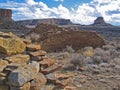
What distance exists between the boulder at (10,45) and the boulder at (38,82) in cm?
117

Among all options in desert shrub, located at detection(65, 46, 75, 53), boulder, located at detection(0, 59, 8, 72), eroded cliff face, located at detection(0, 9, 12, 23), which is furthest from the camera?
eroded cliff face, located at detection(0, 9, 12, 23)

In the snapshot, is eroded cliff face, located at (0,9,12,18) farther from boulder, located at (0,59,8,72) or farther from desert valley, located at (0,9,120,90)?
boulder, located at (0,59,8,72)

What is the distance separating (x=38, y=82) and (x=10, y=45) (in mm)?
1617

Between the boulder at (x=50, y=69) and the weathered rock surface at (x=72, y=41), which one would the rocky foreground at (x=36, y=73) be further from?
the weathered rock surface at (x=72, y=41)

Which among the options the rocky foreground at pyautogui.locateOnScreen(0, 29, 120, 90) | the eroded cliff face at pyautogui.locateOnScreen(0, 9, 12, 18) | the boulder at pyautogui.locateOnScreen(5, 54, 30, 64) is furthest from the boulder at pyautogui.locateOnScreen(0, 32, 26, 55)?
the eroded cliff face at pyautogui.locateOnScreen(0, 9, 12, 18)

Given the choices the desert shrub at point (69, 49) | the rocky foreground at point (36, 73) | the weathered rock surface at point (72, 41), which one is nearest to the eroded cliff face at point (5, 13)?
the weathered rock surface at point (72, 41)

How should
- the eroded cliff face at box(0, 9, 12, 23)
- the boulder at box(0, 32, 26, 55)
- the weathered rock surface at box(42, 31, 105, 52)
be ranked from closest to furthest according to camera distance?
the boulder at box(0, 32, 26, 55), the weathered rock surface at box(42, 31, 105, 52), the eroded cliff face at box(0, 9, 12, 23)

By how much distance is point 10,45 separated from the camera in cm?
1048

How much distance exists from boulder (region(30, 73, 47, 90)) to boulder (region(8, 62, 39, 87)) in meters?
0.18

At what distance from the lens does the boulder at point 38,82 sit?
978 cm

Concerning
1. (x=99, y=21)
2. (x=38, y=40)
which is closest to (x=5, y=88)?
(x=38, y=40)

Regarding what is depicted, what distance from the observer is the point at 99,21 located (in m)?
151

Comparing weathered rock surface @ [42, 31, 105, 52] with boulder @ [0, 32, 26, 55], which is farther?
weathered rock surface @ [42, 31, 105, 52]

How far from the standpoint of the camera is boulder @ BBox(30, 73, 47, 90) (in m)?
9.78
